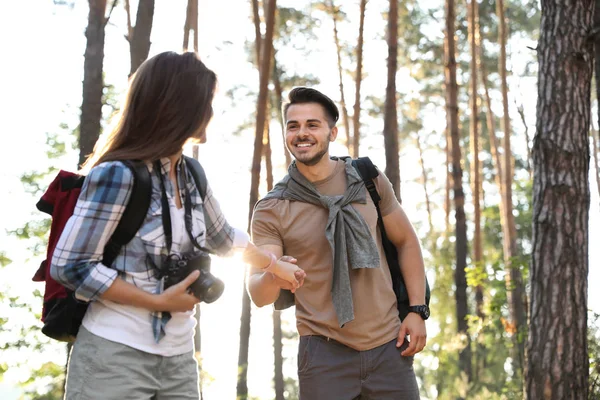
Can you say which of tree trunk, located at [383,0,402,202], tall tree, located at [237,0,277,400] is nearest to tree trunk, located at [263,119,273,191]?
tall tree, located at [237,0,277,400]

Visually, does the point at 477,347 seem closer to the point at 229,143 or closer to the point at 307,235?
the point at 229,143

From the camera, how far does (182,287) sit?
2.55 m

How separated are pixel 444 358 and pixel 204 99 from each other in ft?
54.4

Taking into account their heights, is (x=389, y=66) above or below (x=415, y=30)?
below

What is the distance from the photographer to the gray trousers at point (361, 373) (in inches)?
Result: 164

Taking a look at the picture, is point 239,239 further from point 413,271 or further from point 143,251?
point 413,271

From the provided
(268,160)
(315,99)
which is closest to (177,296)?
(315,99)

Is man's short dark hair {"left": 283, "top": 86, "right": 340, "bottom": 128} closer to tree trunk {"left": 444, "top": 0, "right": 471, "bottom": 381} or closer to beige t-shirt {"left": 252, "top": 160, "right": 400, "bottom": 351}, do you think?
beige t-shirt {"left": 252, "top": 160, "right": 400, "bottom": 351}

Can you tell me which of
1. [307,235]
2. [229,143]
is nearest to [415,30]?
[229,143]

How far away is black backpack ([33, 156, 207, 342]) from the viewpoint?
2543 mm

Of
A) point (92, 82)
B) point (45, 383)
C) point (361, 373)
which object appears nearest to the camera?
point (361, 373)

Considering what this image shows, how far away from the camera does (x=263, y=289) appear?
4055mm

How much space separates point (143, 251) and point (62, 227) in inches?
10.1

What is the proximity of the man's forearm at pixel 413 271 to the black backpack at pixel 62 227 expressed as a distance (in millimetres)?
2058
